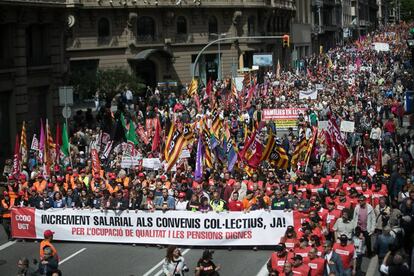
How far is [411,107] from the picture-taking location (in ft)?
114

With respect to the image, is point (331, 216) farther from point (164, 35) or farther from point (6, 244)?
point (164, 35)

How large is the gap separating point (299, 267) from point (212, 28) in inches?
2010

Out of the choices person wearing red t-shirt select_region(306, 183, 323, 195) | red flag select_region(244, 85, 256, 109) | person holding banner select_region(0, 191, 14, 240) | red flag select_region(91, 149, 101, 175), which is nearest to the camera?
person wearing red t-shirt select_region(306, 183, 323, 195)

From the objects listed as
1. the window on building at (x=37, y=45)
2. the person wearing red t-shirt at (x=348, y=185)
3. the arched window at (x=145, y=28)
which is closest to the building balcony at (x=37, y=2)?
the window on building at (x=37, y=45)

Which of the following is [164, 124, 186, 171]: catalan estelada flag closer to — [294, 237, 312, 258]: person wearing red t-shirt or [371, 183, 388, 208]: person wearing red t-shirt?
[371, 183, 388, 208]: person wearing red t-shirt

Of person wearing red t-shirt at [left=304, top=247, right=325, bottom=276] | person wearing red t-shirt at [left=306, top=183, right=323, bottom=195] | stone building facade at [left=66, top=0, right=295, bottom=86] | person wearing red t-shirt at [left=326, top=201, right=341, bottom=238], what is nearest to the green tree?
stone building facade at [left=66, top=0, right=295, bottom=86]

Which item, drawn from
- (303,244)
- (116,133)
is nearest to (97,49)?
(116,133)

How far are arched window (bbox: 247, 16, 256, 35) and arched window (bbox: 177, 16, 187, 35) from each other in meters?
6.53

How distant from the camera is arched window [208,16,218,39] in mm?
62875

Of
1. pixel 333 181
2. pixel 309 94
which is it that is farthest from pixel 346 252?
pixel 309 94

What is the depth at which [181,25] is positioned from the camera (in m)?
61.1

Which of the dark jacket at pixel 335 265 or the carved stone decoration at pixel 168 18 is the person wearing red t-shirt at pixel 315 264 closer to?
the dark jacket at pixel 335 265

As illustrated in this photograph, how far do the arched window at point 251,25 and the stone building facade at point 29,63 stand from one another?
98.4ft

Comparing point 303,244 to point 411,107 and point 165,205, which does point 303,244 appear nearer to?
point 165,205
